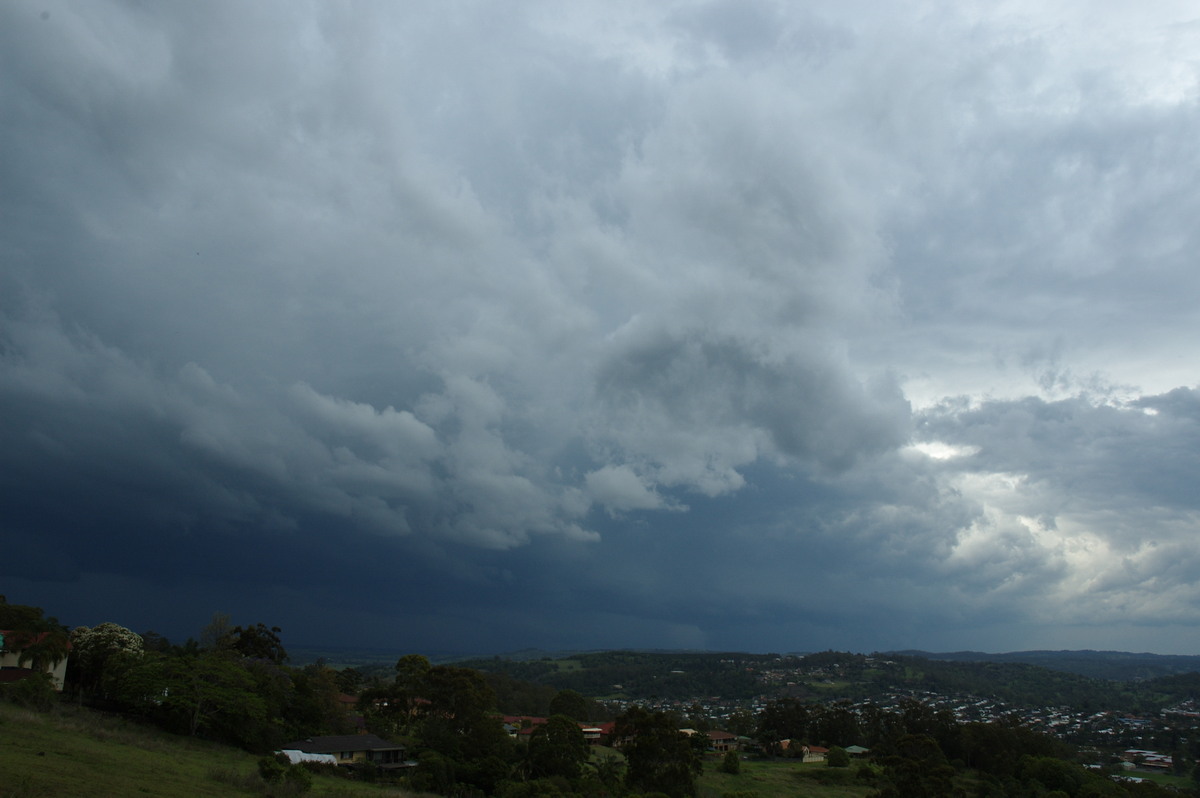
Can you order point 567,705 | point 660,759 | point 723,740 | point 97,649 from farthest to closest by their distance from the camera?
point 723,740
point 567,705
point 97,649
point 660,759

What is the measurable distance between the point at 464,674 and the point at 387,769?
11091 mm

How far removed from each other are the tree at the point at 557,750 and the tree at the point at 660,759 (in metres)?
3.85

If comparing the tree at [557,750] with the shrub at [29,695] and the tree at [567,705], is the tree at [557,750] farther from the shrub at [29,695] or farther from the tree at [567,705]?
the tree at [567,705]

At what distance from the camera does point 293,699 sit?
5900 centimetres

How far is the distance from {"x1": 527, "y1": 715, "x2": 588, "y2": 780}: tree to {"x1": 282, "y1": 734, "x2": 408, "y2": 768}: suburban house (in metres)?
9.65

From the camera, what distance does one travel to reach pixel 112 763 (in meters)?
30.6

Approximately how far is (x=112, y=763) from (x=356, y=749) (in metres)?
24.1

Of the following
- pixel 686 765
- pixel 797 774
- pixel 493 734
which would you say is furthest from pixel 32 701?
pixel 797 774

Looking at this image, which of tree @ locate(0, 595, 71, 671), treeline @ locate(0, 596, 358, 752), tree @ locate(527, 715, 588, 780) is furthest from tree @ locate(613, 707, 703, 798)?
tree @ locate(0, 595, 71, 671)

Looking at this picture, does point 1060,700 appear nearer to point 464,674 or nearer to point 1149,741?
point 1149,741

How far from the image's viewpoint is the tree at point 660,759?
164 feet

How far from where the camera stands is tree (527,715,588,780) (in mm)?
50031

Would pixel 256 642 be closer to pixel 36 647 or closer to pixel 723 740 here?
pixel 36 647

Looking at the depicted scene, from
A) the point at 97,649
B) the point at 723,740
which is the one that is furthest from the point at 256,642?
the point at 723,740
